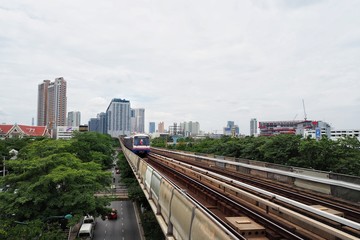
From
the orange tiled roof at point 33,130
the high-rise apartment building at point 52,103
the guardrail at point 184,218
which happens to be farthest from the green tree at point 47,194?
the high-rise apartment building at point 52,103

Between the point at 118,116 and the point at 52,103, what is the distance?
40.6 meters

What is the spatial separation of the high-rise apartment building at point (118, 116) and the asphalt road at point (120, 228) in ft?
455

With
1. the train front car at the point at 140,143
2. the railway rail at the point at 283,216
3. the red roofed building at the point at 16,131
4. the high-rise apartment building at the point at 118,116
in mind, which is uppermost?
the high-rise apartment building at the point at 118,116

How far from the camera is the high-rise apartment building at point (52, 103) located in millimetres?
165500

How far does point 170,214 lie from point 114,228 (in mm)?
21908

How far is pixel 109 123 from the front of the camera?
6860 inches

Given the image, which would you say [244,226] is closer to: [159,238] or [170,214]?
[170,214]

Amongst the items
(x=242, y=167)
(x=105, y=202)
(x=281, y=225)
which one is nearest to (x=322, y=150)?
(x=242, y=167)

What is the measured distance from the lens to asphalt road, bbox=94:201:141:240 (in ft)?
82.5

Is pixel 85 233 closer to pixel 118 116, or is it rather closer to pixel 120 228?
pixel 120 228

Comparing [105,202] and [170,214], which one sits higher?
[170,214]

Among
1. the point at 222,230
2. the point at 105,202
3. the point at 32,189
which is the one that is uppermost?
the point at 222,230

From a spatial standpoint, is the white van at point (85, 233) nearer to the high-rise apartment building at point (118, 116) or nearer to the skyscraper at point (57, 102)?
the high-rise apartment building at point (118, 116)

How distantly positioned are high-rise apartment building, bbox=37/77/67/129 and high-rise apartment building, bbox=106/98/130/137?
29.3 m
